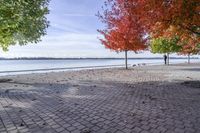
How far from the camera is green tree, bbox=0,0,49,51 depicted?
674 inches

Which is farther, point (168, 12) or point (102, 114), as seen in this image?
point (168, 12)

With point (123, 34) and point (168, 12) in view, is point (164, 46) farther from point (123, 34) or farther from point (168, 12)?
point (168, 12)

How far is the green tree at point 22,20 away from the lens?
17.1m

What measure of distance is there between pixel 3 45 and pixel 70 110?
15035 mm

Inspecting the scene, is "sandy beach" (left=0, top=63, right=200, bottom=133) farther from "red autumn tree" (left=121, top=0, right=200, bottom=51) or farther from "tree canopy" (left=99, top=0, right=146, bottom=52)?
"tree canopy" (left=99, top=0, right=146, bottom=52)

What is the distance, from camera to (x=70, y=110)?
28.1ft

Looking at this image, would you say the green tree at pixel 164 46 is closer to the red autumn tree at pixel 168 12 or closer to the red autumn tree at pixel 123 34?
the red autumn tree at pixel 123 34

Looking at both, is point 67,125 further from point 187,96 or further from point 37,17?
point 37,17

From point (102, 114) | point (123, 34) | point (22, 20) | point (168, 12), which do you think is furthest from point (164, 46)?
point (102, 114)

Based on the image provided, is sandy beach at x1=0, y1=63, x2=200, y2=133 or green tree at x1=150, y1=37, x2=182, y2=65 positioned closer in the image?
sandy beach at x1=0, y1=63, x2=200, y2=133

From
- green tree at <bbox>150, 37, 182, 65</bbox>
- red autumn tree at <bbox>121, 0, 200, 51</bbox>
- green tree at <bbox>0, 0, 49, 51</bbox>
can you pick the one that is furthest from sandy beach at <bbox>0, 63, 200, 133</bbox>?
green tree at <bbox>150, 37, 182, 65</bbox>

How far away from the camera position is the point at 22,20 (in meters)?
18.8

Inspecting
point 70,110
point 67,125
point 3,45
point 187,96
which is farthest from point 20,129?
point 3,45

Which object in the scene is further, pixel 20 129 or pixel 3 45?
pixel 3 45
